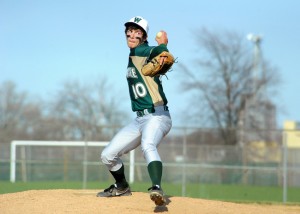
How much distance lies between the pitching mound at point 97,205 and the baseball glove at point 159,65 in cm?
153

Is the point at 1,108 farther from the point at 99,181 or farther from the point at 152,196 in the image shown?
the point at 152,196

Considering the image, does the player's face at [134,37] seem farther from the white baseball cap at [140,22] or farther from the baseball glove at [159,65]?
the baseball glove at [159,65]

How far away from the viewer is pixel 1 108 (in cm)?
4856

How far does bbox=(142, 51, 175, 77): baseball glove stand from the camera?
23.7 feet

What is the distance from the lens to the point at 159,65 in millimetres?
7262

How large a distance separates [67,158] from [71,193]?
19728 mm

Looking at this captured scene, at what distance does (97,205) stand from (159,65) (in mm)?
1809

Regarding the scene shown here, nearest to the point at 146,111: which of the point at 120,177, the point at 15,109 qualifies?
the point at 120,177

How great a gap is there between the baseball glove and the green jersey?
173 mm

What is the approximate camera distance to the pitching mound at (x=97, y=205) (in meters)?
7.57

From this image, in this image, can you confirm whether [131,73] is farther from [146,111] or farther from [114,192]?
[114,192]

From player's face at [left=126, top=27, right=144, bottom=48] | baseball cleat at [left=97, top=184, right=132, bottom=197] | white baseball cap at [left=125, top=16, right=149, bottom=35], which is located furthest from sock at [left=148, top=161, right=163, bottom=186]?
white baseball cap at [left=125, top=16, right=149, bottom=35]

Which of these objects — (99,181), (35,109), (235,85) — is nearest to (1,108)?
(35,109)

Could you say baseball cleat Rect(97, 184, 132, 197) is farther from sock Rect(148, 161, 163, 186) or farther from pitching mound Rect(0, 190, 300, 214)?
sock Rect(148, 161, 163, 186)
